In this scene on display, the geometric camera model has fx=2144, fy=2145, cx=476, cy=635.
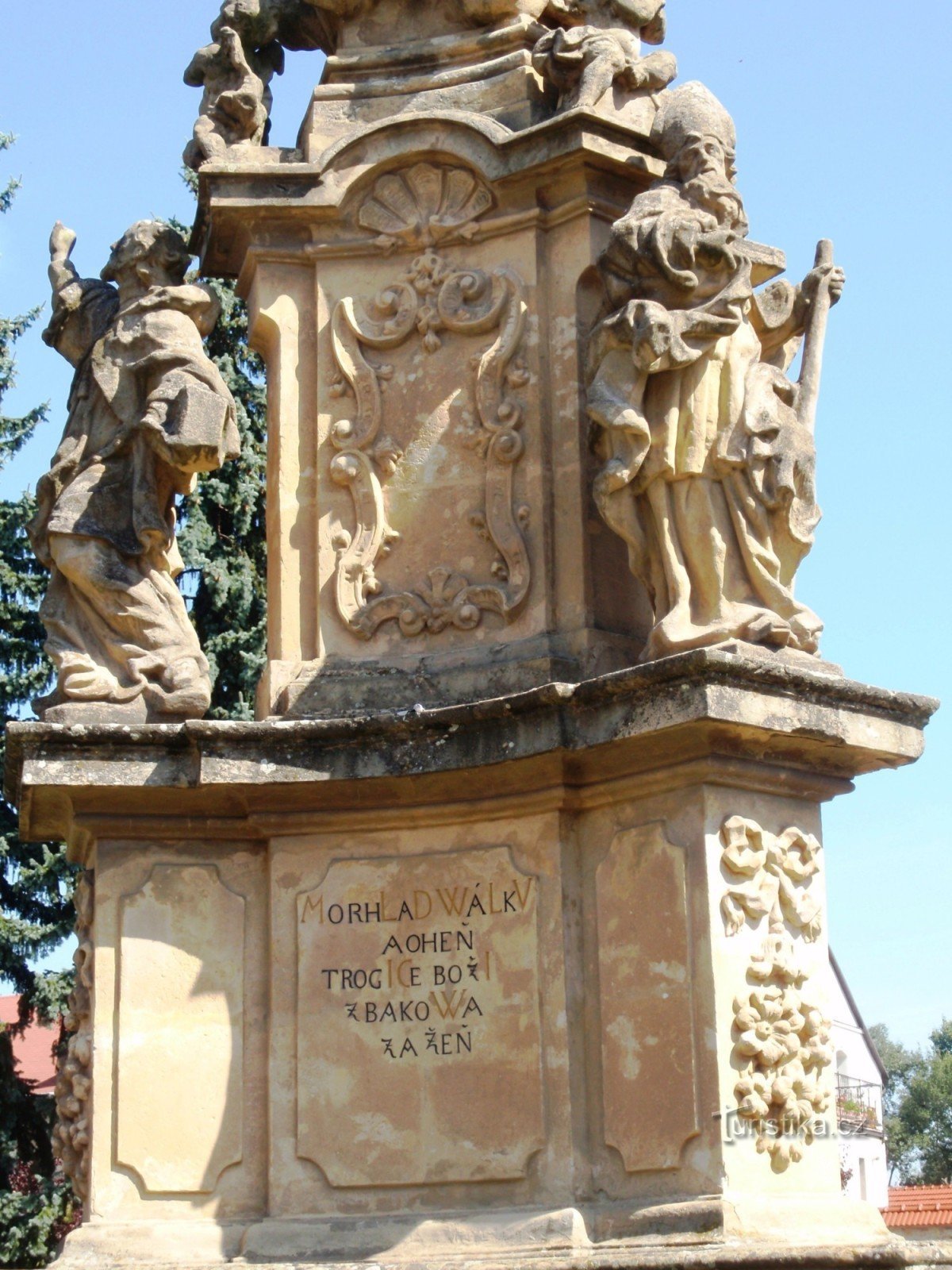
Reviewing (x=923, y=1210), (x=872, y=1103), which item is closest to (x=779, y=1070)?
(x=923, y=1210)

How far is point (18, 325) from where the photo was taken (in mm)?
21609

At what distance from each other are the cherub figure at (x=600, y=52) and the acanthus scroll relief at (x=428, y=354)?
1.96 ft

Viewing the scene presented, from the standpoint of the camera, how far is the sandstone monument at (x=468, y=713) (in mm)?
7977

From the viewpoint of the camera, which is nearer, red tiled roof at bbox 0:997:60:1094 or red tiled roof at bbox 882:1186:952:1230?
red tiled roof at bbox 882:1186:952:1230

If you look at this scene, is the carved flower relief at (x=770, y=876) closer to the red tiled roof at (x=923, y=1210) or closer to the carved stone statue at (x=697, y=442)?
the carved stone statue at (x=697, y=442)

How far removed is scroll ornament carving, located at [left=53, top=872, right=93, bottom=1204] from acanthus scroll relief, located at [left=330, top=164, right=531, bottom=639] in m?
1.72

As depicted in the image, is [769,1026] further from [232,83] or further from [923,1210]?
[923,1210]

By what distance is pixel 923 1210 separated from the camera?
29.4 metres

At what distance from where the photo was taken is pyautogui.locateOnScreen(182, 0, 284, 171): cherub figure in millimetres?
9836

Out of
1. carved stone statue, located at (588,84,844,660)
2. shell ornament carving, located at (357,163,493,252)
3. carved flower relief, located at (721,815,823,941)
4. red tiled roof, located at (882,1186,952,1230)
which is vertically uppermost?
shell ornament carving, located at (357,163,493,252)

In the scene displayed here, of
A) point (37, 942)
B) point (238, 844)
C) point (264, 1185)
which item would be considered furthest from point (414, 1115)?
point (37, 942)

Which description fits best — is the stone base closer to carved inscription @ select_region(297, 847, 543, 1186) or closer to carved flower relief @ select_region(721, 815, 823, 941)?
carved inscription @ select_region(297, 847, 543, 1186)

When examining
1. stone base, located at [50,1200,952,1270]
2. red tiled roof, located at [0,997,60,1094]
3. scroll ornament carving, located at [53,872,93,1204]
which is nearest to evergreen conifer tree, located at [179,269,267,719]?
scroll ornament carving, located at [53,872,93,1204]

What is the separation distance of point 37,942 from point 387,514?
412 inches
